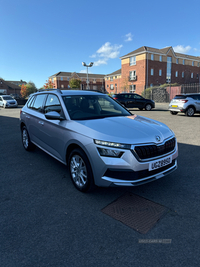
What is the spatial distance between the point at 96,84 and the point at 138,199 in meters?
83.7

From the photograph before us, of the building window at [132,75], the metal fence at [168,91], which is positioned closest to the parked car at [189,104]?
the metal fence at [168,91]

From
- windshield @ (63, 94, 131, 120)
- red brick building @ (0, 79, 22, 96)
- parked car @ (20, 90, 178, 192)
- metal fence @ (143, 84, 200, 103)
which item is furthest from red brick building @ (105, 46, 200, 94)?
red brick building @ (0, 79, 22, 96)

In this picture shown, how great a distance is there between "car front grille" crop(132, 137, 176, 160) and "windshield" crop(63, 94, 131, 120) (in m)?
1.23

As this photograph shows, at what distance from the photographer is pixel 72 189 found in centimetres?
344

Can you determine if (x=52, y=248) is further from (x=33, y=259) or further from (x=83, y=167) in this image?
(x=83, y=167)

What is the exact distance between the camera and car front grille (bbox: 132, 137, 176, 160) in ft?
8.96

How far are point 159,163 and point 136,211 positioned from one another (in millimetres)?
790

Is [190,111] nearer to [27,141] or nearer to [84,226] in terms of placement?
[27,141]

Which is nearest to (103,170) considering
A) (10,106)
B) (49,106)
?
(49,106)

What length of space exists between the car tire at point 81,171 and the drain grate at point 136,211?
0.48 m

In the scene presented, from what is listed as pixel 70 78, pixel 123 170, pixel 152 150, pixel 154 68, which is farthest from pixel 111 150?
pixel 70 78

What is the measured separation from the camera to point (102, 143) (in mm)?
2752

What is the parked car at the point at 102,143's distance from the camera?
107 inches

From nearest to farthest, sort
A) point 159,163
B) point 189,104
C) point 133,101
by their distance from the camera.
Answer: point 159,163
point 189,104
point 133,101
